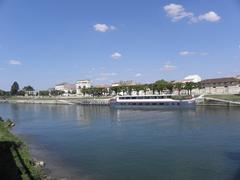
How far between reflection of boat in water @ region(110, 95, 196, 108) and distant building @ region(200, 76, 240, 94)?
2201 centimetres

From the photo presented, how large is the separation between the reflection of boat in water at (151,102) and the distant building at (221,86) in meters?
22.0

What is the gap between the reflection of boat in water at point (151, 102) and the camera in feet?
166

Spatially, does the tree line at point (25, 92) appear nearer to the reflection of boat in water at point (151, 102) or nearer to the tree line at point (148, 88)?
the tree line at point (148, 88)

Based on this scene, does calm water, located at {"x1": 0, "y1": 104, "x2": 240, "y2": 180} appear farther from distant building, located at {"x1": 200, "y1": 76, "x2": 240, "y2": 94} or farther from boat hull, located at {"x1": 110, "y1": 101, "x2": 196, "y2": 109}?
A: distant building, located at {"x1": 200, "y1": 76, "x2": 240, "y2": 94}

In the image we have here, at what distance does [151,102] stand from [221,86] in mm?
25549

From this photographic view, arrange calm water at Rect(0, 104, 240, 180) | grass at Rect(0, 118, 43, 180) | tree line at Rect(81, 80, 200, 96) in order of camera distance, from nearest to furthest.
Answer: grass at Rect(0, 118, 43, 180) → calm water at Rect(0, 104, 240, 180) → tree line at Rect(81, 80, 200, 96)

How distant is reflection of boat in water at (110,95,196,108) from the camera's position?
5066 cm

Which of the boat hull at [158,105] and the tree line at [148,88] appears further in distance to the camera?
the tree line at [148,88]

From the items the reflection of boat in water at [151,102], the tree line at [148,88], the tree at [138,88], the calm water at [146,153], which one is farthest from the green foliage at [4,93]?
the calm water at [146,153]

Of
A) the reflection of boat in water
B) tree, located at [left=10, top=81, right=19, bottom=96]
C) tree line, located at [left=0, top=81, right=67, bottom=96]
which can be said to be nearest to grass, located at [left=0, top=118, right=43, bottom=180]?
the reflection of boat in water

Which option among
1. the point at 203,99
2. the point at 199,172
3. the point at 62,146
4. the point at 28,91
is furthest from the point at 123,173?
the point at 28,91

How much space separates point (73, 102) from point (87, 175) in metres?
68.2

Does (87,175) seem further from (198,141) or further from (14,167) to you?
(198,141)

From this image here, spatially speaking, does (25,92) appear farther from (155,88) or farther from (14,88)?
(155,88)
